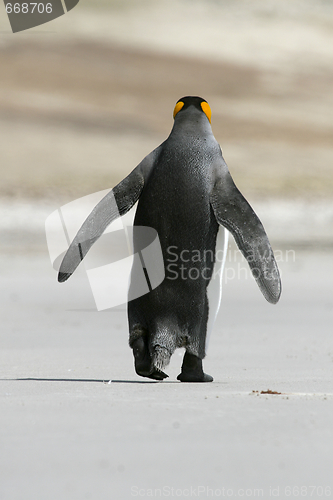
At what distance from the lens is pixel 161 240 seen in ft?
14.2

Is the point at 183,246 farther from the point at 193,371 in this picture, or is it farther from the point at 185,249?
the point at 193,371

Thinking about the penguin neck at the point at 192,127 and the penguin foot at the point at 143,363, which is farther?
the penguin neck at the point at 192,127

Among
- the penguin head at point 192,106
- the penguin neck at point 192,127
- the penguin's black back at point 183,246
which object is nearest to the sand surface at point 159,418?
the penguin's black back at point 183,246

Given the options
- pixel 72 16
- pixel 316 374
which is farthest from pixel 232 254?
pixel 72 16

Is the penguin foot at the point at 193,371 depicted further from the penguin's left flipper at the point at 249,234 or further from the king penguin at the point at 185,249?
the penguin's left flipper at the point at 249,234

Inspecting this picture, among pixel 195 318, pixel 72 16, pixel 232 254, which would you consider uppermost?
pixel 195 318

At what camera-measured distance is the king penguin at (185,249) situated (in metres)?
4.26

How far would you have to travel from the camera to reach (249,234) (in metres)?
4.23

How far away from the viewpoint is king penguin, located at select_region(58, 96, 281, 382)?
4258 millimetres

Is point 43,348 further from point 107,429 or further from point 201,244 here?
point 107,429

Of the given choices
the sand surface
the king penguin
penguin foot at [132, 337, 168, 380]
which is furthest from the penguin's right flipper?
the sand surface

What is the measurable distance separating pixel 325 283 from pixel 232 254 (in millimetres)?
4894

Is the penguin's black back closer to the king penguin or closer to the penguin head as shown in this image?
the king penguin

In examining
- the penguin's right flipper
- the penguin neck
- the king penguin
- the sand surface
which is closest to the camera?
the sand surface
